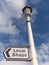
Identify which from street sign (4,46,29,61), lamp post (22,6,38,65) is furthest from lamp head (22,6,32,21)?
street sign (4,46,29,61)

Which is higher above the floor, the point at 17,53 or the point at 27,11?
the point at 27,11

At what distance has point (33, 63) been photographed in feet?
29.3

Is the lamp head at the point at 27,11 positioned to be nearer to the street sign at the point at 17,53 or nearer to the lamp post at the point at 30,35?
the lamp post at the point at 30,35

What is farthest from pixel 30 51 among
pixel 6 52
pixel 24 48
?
pixel 6 52

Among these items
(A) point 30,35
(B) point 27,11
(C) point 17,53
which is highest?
(B) point 27,11

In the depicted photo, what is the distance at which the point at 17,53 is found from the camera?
360 inches

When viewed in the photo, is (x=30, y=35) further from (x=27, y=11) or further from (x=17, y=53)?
(x=27, y=11)

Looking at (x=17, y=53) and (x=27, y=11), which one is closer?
(x=17, y=53)

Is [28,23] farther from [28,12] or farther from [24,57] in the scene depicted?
[24,57]

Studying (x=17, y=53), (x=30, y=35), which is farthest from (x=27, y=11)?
(x=17, y=53)

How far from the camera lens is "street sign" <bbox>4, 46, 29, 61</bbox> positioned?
890 centimetres

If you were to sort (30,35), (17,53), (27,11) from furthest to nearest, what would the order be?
(27,11) → (30,35) → (17,53)

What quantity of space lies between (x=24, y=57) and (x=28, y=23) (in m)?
1.77

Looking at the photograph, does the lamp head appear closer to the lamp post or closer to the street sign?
the lamp post
